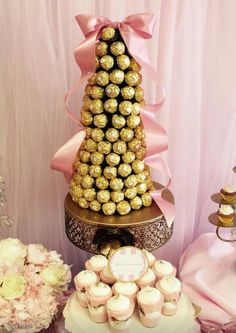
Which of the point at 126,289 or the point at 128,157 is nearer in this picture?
the point at 126,289

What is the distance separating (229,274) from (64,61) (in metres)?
0.61

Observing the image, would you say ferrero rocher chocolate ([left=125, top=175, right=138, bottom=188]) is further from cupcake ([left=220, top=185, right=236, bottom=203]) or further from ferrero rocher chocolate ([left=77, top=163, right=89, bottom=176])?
cupcake ([left=220, top=185, right=236, bottom=203])

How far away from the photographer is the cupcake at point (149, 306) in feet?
2.39

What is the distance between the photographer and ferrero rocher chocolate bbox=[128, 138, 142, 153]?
0.89 metres

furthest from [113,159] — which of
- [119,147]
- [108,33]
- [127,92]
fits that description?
[108,33]

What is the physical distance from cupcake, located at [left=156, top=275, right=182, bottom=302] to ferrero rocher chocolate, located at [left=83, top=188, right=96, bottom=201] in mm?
227

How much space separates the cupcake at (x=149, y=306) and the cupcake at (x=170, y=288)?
1 centimetres

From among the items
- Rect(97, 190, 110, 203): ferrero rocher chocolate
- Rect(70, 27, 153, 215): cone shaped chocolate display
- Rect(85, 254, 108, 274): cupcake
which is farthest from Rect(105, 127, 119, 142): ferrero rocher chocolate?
Rect(85, 254, 108, 274): cupcake

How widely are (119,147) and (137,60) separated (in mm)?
167

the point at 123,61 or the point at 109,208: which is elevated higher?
the point at 123,61

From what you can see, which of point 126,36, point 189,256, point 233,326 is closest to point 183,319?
point 233,326

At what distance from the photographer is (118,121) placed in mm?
871

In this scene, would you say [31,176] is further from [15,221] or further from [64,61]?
[64,61]

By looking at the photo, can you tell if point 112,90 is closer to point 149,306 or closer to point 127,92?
point 127,92
